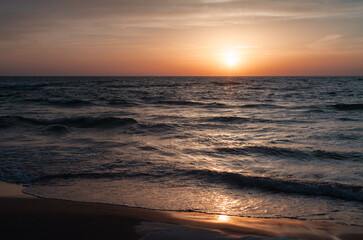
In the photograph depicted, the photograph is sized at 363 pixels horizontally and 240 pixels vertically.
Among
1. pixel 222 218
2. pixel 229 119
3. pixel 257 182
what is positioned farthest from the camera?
pixel 229 119

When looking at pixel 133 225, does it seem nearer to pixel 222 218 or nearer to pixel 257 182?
pixel 222 218

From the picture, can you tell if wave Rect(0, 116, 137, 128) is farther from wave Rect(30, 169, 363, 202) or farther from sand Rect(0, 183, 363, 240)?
sand Rect(0, 183, 363, 240)

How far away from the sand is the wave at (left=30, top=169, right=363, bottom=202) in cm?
126

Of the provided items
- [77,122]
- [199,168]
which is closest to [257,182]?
[199,168]

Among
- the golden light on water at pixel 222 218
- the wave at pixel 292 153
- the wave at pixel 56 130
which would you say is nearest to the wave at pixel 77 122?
the wave at pixel 56 130

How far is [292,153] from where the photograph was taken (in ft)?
26.5

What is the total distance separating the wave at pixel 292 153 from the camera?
7.62m

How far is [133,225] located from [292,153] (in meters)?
5.63

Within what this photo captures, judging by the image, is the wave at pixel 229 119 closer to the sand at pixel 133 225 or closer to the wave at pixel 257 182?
the wave at pixel 257 182

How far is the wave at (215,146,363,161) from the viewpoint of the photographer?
25.0 ft

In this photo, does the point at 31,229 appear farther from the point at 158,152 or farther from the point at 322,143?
the point at 322,143

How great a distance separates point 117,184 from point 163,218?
172 cm

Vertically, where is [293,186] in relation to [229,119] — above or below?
below

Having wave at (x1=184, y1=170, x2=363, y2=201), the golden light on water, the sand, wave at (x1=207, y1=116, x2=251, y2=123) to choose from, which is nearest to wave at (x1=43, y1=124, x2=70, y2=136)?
the sand
